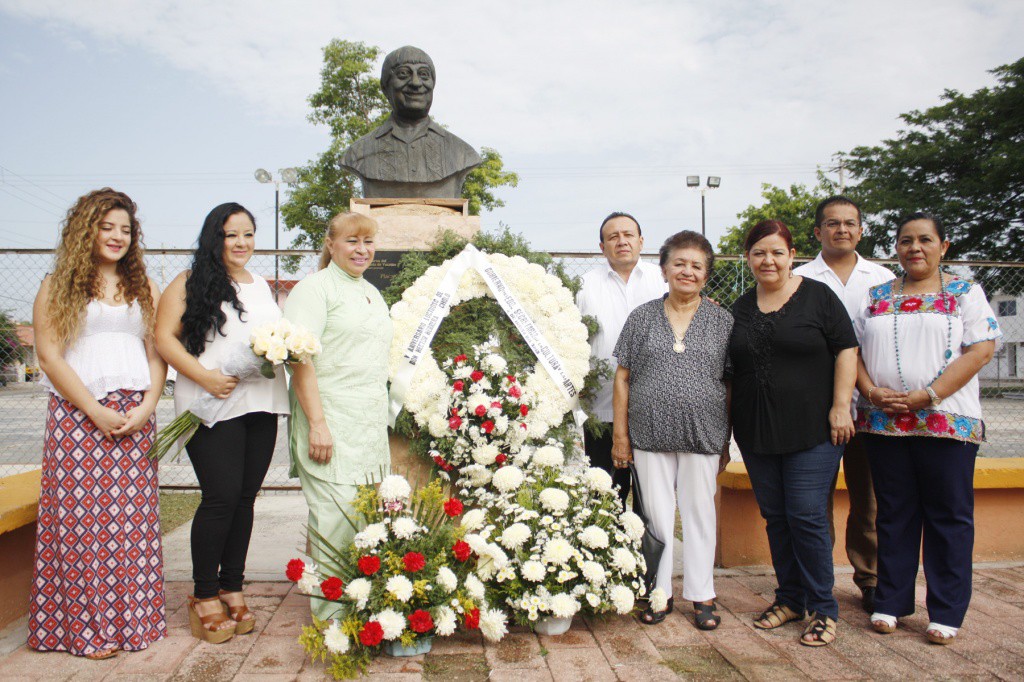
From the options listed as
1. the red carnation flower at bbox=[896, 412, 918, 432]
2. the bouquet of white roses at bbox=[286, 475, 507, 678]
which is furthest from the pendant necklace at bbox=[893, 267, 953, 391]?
the bouquet of white roses at bbox=[286, 475, 507, 678]

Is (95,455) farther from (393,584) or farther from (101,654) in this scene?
(393,584)

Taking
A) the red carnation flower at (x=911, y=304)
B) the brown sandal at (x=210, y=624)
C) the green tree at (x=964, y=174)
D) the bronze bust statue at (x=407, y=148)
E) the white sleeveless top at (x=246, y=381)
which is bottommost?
the brown sandal at (x=210, y=624)

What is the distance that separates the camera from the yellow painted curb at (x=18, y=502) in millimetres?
3248

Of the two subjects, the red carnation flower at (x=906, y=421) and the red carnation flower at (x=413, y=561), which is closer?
the red carnation flower at (x=413, y=561)

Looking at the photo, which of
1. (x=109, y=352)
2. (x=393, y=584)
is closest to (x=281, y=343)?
(x=109, y=352)

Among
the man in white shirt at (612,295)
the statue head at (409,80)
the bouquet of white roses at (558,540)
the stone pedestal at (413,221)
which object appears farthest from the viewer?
the statue head at (409,80)

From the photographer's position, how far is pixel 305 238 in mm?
20891

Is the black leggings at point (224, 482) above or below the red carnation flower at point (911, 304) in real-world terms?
below

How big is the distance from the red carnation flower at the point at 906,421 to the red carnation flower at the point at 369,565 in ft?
7.80

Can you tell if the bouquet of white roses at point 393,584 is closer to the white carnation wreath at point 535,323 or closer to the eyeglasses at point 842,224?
the white carnation wreath at point 535,323

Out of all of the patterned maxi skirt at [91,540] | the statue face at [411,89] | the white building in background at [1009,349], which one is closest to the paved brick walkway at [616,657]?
the patterned maxi skirt at [91,540]

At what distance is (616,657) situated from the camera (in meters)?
2.99

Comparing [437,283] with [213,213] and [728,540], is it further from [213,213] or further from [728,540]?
[728,540]

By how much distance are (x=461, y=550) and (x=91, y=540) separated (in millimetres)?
1520
